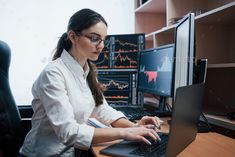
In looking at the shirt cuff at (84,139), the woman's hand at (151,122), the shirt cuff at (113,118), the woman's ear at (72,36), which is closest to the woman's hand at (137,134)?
the shirt cuff at (84,139)

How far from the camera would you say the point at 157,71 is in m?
1.79

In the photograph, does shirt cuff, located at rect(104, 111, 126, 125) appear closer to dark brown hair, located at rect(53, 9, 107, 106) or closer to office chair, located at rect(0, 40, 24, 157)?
dark brown hair, located at rect(53, 9, 107, 106)

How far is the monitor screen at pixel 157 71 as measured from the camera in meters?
1.61

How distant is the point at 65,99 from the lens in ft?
3.60

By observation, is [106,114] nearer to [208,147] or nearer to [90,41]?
[90,41]

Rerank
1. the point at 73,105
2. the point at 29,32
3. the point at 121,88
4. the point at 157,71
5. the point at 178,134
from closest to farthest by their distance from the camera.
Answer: the point at 178,134
the point at 73,105
the point at 157,71
the point at 121,88
the point at 29,32

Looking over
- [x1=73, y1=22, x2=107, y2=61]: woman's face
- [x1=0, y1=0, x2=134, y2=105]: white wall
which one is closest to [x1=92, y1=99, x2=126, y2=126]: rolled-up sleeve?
[x1=73, y1=22, x2=107, y2=61]: woman's face

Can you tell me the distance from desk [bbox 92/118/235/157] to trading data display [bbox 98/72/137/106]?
3.26 ft

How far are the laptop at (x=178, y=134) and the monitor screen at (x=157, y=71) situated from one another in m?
0.54

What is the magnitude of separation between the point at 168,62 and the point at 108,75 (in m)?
0.69

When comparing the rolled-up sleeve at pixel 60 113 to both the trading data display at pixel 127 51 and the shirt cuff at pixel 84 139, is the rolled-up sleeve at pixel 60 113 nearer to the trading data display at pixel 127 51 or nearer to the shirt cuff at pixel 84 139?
the shirt cuff at pixel 84 139

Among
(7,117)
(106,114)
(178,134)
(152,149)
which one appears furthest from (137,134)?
(7,117)

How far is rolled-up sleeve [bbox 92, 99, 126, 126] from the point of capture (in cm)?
141

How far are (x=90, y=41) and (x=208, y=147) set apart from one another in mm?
684
